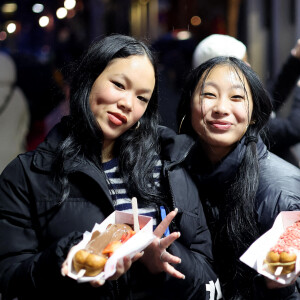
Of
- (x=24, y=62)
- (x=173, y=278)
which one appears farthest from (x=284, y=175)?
(x=24, y=62)

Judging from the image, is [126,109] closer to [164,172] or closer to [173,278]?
[164,172]

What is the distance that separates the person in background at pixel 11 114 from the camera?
3049mm

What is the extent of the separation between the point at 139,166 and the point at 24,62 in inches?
55.0

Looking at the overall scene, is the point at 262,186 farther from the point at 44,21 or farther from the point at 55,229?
the point at 44,21

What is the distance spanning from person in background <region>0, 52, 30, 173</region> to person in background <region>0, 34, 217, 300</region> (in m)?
0.95

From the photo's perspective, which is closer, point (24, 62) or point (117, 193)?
point (117, 193)

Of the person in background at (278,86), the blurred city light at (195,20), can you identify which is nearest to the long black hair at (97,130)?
the person in background at (278,86)

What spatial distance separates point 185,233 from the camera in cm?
218

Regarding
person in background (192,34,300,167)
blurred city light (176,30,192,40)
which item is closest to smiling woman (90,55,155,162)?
person in background (192,34,300,167)

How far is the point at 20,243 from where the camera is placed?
200cm

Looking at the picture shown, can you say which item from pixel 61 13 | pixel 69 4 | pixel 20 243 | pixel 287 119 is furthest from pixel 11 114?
pixel 287 119

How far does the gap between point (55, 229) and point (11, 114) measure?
1307mm

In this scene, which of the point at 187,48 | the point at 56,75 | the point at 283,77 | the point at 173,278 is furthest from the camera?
the point at 187,48

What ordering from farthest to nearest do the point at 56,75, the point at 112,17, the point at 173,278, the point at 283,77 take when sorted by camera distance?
the point at 112,17 < the point at 283,77 < the point at 56,75 < the point at 173,278
